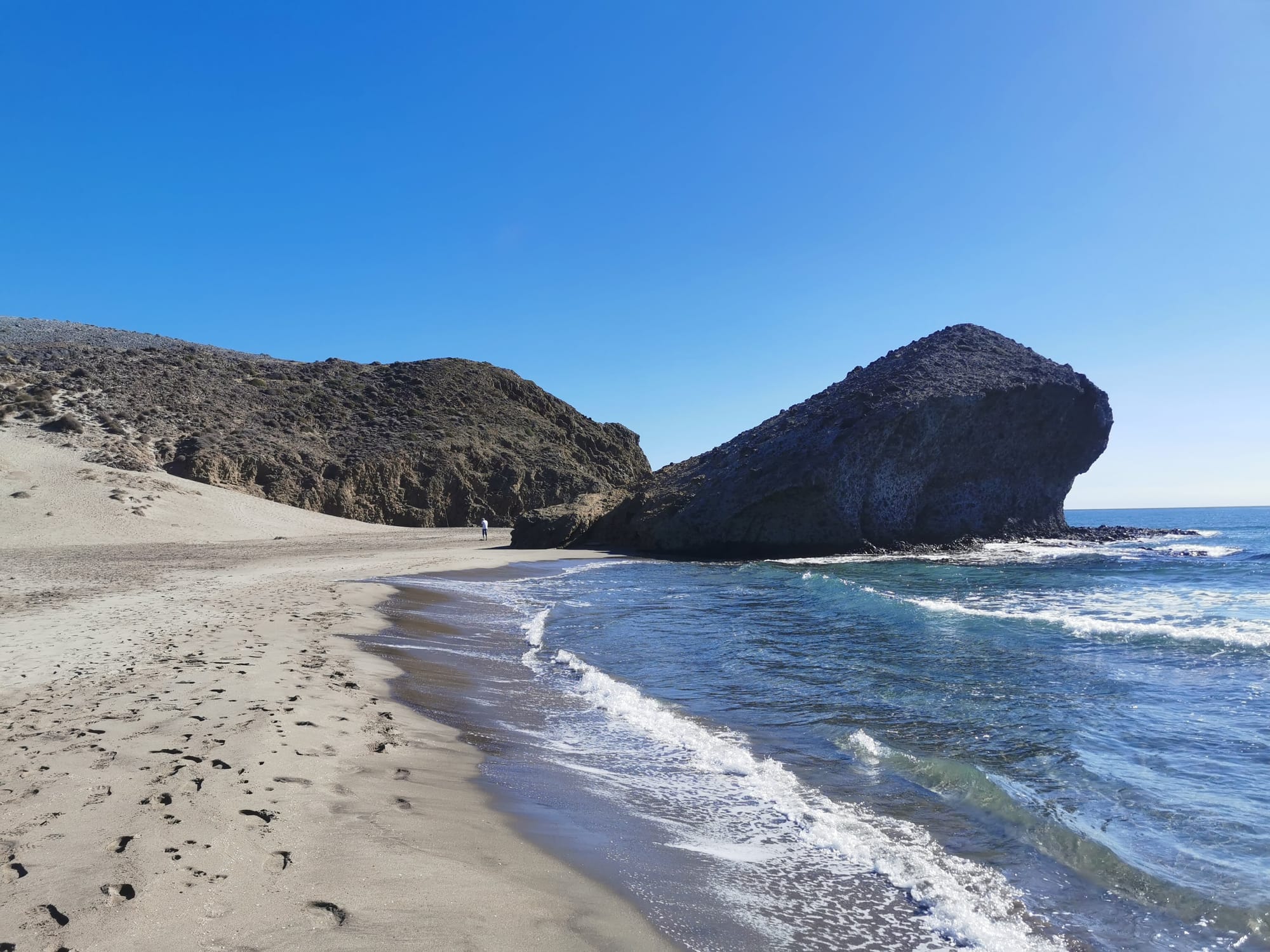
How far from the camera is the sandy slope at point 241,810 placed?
8.86 feet

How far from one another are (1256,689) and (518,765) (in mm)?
8464

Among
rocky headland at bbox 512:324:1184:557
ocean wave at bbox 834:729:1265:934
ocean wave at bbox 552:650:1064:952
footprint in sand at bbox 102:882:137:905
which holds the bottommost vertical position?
ocean wave at bbox 834:729:1265:934

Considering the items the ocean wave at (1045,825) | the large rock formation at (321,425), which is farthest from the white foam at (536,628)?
the large rock formation at (321,425)

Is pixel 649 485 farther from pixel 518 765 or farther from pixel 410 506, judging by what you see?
pixel 518 765

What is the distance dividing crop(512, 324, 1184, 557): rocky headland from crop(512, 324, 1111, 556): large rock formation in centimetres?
7

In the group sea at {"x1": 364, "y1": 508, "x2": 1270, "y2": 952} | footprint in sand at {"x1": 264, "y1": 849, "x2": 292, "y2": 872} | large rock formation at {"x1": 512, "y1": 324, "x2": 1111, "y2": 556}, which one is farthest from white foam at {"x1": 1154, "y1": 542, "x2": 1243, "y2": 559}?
footprint in sand at {"x1": 264, "y1": 849, "x2": 292, "y2": 872}

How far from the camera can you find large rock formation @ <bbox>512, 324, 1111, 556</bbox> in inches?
1171

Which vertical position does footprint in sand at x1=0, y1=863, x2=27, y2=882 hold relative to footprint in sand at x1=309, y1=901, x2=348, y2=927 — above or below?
above

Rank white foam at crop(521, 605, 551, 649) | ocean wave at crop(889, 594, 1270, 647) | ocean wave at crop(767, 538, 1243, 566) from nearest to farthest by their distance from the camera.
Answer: white foam at crop(521, 605, 551, 649)
ocean wave at crop(889, 594, 1270, 647)
ocean wave at crop(767, 538, 1243, 566)

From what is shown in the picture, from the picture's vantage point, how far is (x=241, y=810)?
3652 mm

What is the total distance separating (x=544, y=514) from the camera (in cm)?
3397

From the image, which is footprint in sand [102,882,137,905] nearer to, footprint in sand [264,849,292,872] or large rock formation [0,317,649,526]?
footprint in sand [264,849,292,872]

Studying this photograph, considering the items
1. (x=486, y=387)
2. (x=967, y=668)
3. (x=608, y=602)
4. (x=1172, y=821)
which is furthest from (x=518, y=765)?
(x=486, y=387)

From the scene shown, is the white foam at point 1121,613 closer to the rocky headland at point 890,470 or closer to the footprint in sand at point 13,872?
the rocky headland at point 890,470
